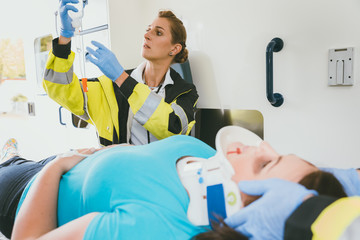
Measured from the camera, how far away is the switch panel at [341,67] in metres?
1.45

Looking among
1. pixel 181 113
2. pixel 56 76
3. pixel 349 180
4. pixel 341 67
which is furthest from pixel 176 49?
pixel 349 180

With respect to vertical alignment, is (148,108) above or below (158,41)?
below

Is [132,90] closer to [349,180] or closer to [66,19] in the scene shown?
[66,19]

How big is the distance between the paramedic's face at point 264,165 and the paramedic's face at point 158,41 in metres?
1.21

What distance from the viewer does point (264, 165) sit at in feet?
2.76

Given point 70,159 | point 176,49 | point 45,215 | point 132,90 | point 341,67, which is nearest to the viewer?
point 45,215

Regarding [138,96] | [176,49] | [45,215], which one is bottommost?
[45,215]

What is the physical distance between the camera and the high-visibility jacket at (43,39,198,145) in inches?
62.5

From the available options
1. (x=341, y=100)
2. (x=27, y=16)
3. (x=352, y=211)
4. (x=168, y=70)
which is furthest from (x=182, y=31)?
(x=27, y=16)

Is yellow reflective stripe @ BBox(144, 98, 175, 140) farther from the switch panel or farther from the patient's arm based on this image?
the switch panel

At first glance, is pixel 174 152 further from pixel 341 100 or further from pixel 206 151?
pixel 341 100

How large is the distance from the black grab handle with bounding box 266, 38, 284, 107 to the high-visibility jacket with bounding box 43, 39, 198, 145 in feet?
1.57

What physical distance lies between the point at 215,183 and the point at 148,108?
2.73 feet

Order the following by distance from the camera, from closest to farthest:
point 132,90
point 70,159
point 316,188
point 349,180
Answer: point 316,188 < point 349,180 < point 70,159 < point 132,90
